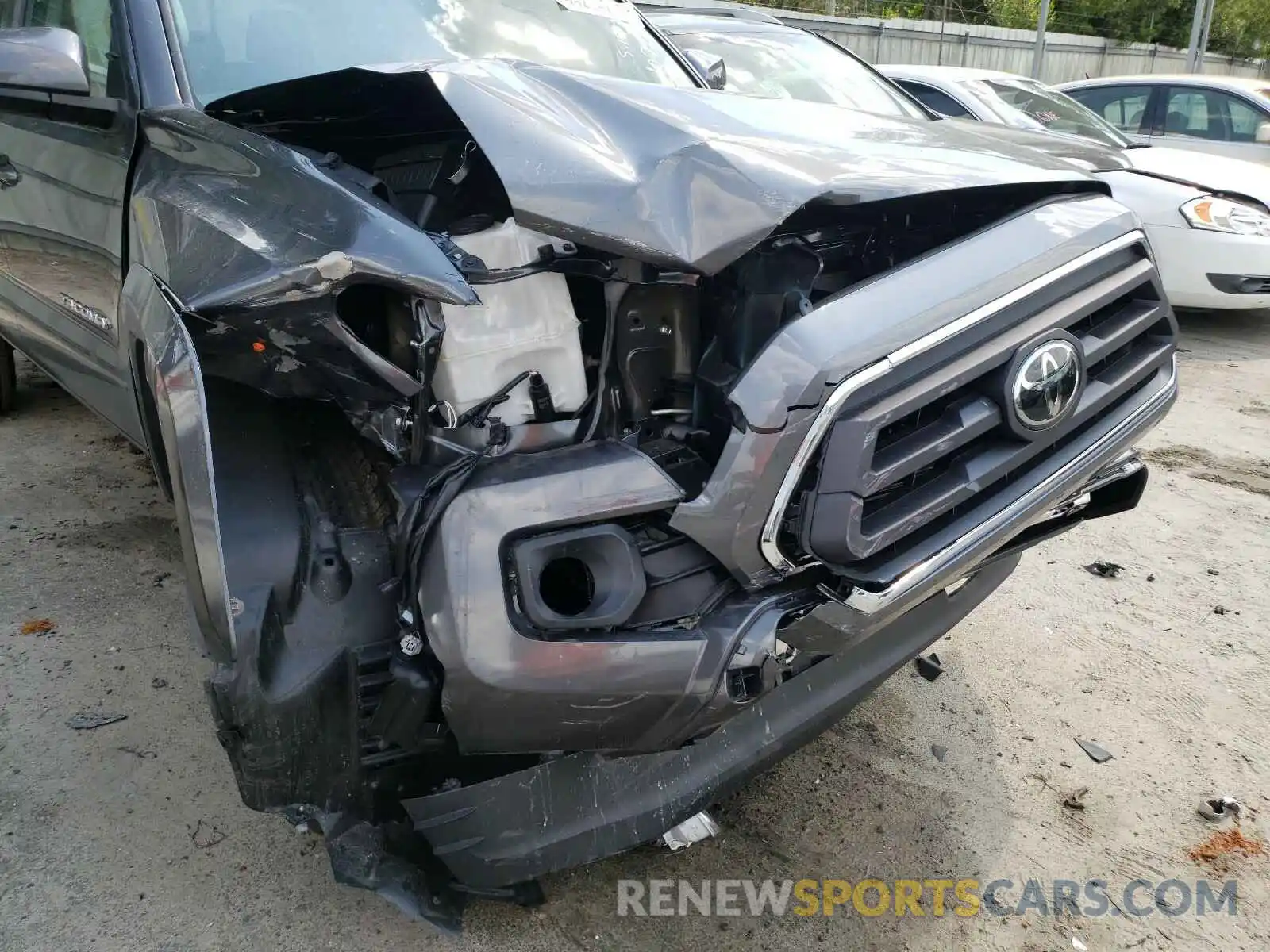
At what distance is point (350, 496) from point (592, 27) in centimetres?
192

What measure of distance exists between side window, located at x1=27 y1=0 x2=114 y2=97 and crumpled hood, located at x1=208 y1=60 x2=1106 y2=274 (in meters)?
0.62

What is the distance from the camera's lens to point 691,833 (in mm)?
2105

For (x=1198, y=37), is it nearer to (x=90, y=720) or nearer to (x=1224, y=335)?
(x=1224, y=335)

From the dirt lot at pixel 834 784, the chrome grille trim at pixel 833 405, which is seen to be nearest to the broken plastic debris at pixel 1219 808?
the dirt lot at pixel 834 784

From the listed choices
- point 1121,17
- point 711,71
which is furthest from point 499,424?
point 1121,17

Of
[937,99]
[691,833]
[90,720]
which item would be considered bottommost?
[90,720]

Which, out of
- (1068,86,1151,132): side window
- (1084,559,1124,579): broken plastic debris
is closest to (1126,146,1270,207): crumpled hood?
(1068,86,1151,132): side window

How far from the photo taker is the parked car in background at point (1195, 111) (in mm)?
7555

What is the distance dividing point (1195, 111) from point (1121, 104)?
55 centimetres

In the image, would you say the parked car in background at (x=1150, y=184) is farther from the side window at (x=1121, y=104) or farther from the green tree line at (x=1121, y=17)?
the green tree line at (x=1121, y=17)

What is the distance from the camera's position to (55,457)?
4.30m

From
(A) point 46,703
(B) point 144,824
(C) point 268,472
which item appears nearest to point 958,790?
(C) point 268,472

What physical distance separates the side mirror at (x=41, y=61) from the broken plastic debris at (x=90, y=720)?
160 cm

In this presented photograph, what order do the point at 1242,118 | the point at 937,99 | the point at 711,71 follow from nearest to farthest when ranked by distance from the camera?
the point at 711,71 → the point at 937,99 → the point at 1242,118
